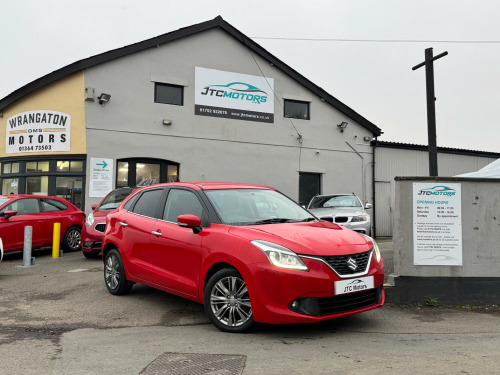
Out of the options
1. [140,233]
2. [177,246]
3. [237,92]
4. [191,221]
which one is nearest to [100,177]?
[237,92]

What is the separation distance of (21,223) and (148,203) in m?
6.14

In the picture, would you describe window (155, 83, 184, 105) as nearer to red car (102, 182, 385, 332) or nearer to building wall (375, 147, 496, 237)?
building wall (375, 147, 496, 237)

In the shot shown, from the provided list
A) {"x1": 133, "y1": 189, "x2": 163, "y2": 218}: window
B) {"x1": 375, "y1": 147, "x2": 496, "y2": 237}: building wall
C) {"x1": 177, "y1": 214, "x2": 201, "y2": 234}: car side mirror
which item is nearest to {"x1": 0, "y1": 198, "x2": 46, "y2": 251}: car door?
{"x1": 133, "y1": 189, "x2": 163, "y2": 218}: window

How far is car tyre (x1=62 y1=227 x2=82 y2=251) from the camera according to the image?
11.8 metres

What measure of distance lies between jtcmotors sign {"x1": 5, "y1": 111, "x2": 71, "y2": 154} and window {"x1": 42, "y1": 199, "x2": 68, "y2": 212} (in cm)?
348

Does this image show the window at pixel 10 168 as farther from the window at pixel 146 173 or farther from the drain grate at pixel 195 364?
the drain grate at pixel 195 364

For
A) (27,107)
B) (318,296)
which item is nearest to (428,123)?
(318,296)

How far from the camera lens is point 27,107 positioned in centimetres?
1595

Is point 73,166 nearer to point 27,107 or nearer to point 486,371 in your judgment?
point 27,107

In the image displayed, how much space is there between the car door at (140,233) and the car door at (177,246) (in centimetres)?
15

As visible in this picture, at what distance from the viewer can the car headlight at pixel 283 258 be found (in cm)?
430

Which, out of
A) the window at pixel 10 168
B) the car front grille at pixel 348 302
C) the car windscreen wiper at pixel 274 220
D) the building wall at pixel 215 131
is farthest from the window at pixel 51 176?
the car front grille at pixel 348 302

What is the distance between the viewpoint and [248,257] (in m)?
4.42

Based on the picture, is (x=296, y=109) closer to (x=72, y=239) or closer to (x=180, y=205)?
(x=72, y=239)
